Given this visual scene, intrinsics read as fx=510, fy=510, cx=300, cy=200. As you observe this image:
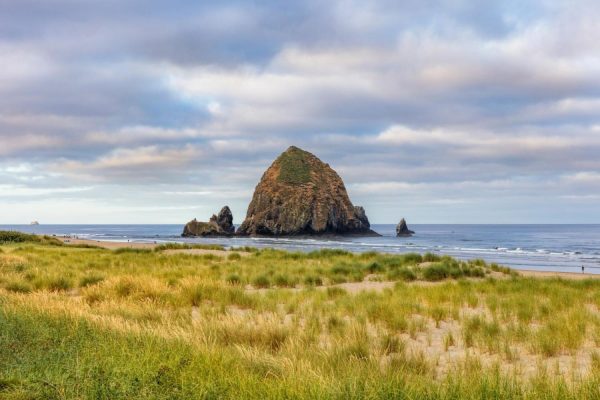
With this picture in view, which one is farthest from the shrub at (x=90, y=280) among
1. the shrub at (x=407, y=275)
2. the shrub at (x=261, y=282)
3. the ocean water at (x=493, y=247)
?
the ocean water at (x=493, y=247)

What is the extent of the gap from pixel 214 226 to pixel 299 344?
11217cm

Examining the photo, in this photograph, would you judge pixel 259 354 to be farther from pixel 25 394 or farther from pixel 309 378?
pixel 25 394

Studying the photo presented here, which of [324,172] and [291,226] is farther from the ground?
[324,172]

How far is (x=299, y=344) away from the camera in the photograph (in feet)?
25.3

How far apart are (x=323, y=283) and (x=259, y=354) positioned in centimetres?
1353

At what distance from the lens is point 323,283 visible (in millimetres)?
20375

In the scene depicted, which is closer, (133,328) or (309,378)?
(309,378)

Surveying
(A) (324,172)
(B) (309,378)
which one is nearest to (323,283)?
(B) (309,378)

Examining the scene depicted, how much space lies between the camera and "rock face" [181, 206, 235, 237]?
11725 centimetres

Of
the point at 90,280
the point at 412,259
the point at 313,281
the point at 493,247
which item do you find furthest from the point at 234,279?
the point at 493,247

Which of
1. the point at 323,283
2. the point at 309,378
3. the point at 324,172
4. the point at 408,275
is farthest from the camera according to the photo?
the point at 324,172

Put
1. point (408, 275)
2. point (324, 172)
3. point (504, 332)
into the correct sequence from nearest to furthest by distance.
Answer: point (504, 332) → point (408, 275) → point (324, 172)

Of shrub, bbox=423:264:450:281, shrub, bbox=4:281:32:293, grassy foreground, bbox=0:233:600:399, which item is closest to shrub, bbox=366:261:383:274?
shrub, bbox=423:264:450:281

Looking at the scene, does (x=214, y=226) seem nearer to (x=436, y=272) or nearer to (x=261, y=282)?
(x=436, y=272)
